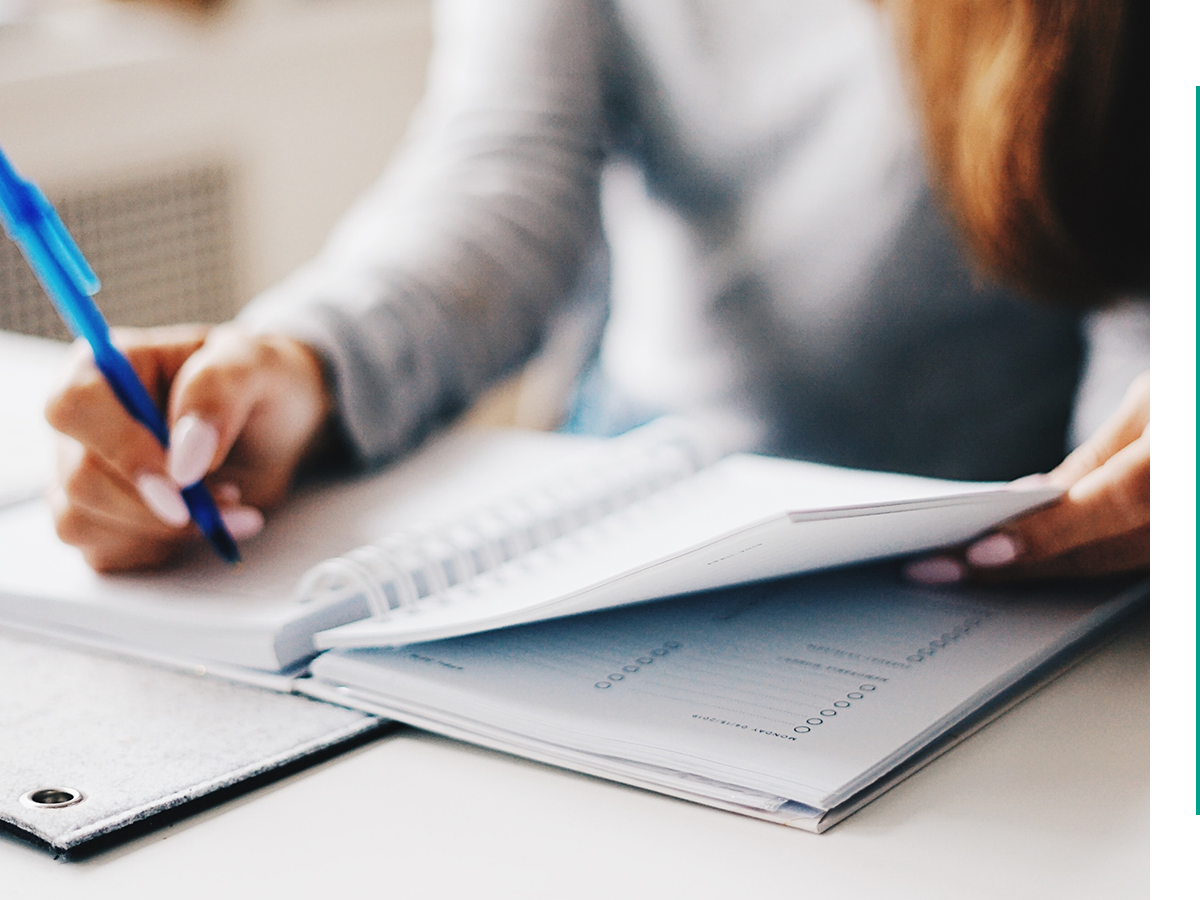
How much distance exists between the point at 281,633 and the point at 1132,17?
20.0 inches

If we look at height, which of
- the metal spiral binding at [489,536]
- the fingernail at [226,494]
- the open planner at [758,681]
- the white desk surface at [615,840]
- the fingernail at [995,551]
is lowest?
the white desk surface at [615,840]

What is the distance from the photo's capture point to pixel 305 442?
64 centimetres

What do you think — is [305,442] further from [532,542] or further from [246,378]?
[532,542]

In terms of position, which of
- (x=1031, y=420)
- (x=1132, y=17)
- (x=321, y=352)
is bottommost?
(x=1031, y=420)

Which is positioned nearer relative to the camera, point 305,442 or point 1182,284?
point 1182,284

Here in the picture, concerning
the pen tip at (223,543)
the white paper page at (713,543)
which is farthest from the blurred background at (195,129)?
the white paper page at (713,543)

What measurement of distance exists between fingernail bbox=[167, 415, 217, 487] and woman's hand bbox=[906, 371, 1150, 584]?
306mm

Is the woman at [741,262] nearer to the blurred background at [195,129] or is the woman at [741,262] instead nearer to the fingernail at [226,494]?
the fingernail at [226,494]

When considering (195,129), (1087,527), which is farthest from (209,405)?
(195,129)

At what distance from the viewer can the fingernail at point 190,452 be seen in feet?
1.75

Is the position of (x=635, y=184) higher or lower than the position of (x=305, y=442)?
higher

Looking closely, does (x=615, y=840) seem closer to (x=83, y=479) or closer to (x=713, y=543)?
(x=713, y=543)

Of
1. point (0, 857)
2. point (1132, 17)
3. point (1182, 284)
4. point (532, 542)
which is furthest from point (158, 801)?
point (1132, 17)

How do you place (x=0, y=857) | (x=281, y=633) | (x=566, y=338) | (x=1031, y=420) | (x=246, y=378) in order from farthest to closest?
(x=566, y=338)
(x=1031, y=420)
(x=246, y=378)
(x=281, y=633)
(x=0, y=857)
